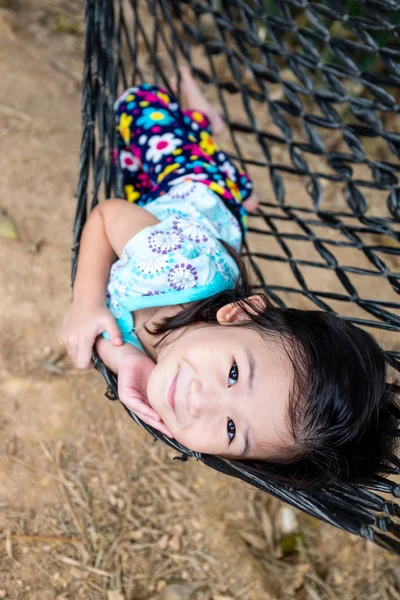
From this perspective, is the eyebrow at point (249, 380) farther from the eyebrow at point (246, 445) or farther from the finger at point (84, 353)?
the finger at point (84, 353)

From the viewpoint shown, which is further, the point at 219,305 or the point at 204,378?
the point at 219,305

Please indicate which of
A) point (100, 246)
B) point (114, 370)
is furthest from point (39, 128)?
point (114, 370)

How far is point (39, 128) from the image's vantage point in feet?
7.11

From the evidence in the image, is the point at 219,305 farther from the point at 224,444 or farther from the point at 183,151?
the point at 183,151

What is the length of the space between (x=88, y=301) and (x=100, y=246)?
129mm

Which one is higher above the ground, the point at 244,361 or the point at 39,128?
the point at 244,361

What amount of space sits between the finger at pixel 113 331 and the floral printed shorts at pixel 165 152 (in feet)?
1.38

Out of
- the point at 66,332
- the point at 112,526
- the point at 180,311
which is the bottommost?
the point at 112,526

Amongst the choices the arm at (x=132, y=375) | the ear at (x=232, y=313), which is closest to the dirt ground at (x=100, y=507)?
the arm at (x=132, y=375)

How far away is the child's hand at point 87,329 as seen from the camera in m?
1.21

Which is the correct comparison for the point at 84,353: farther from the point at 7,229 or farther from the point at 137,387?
the point at 7,229

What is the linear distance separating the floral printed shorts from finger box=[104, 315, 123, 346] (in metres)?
0.42

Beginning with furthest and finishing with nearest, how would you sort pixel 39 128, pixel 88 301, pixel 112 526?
pixel 39 128 → pixel 112 526 → pixel 88 301

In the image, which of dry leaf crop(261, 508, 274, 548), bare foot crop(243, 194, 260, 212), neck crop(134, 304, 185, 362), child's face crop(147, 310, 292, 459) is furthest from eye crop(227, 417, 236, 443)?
bare foot crop(243, 194, 260, 212)
